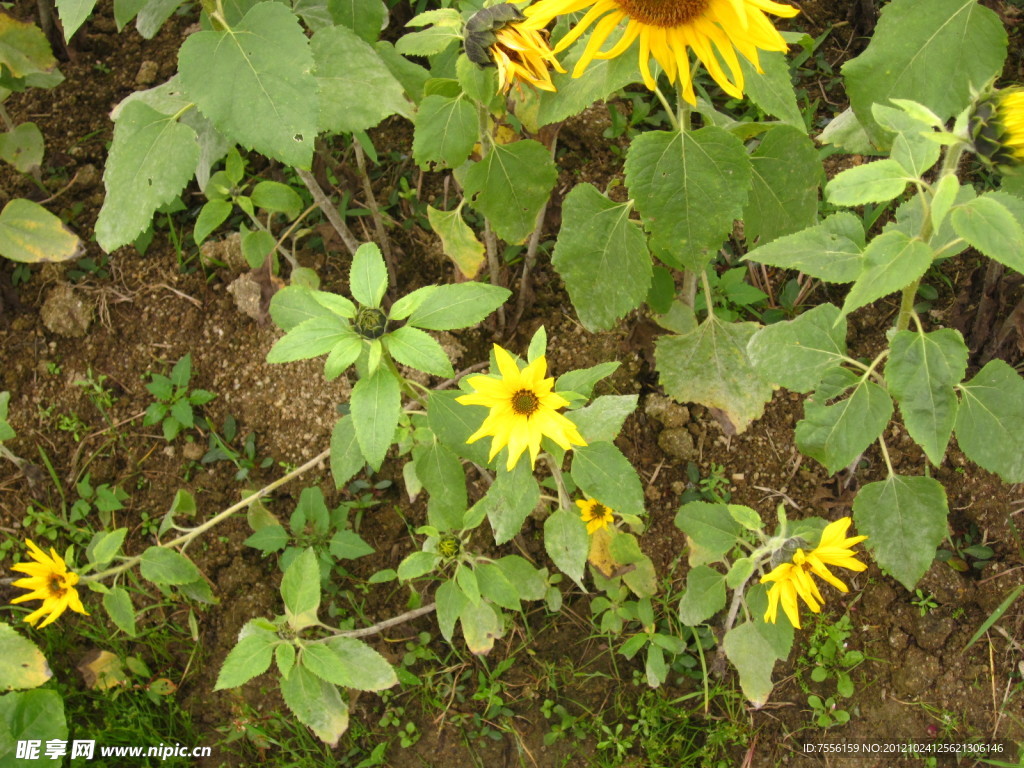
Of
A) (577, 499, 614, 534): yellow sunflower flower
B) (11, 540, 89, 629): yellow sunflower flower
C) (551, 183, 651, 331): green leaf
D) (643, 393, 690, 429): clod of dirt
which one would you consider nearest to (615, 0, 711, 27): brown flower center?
(551, 183, 651, 331): green leaf

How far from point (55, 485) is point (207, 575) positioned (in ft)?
2.16

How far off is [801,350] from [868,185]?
1.81 ft

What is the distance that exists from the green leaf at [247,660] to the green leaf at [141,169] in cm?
101

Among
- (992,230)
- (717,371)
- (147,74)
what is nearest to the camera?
(992,230)

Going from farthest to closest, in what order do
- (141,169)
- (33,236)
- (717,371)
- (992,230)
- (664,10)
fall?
1. (33,236)
2. (717,371)
3. (141,169)
4. (664,10)
5. (992,230)

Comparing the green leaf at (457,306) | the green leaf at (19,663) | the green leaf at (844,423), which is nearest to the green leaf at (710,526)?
the green leaf at (844,423)

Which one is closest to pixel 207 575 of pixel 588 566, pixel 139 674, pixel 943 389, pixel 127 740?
pixel 139 674

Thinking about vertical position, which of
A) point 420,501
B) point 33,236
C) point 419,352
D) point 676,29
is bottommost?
point 420,501

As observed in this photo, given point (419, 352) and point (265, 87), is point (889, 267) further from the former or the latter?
point (265, 87)

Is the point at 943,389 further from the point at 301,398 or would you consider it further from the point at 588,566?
the point at 301,398

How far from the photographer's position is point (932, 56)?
168 centimetres

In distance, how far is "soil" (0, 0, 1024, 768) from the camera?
2.39 metres

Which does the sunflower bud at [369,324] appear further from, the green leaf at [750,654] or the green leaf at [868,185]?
the green leaf at [750,654]

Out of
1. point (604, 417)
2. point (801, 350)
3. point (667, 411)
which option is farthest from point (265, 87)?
point (667, 411)
